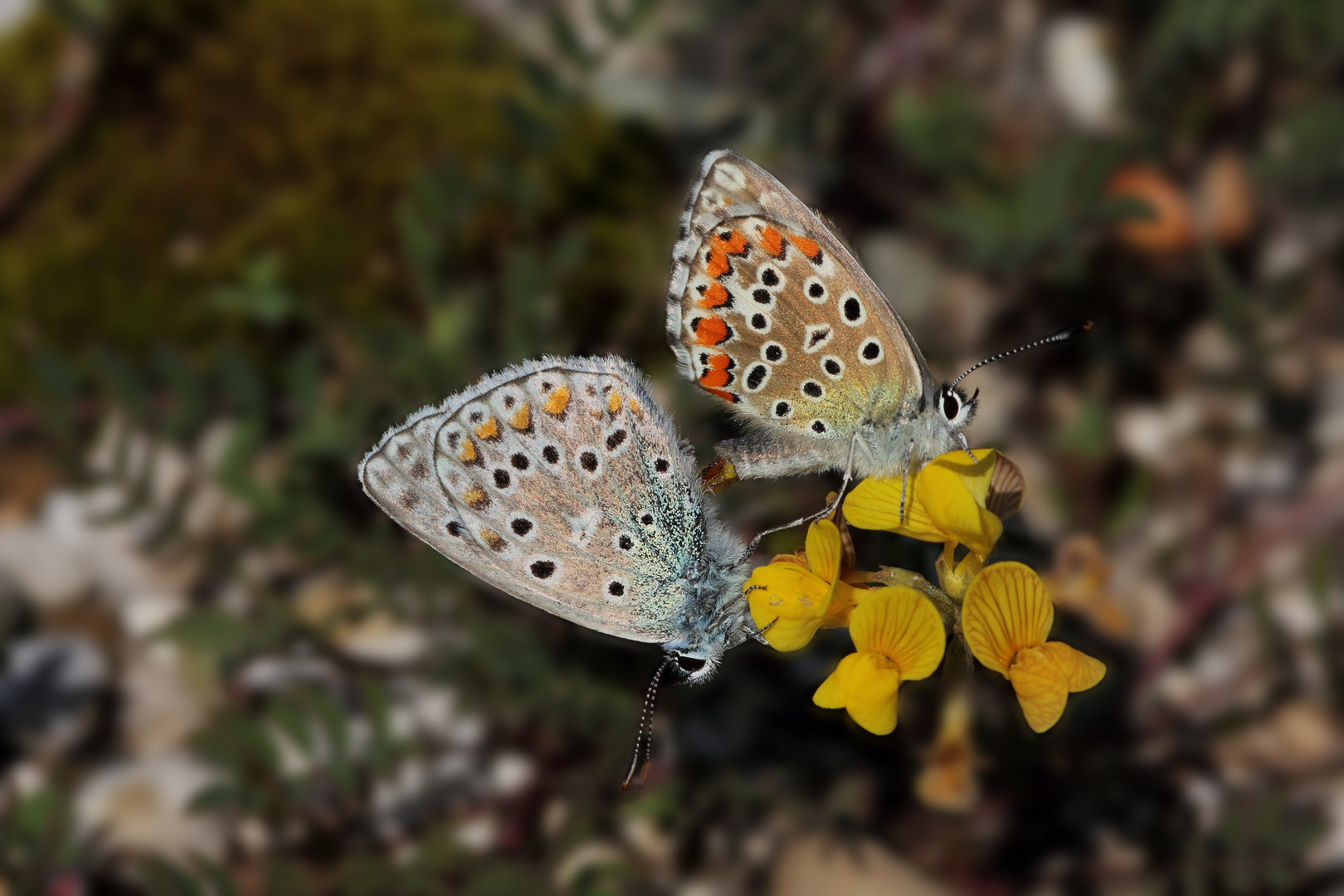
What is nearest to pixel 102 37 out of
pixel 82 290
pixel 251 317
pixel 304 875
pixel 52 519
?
pixel 82 290

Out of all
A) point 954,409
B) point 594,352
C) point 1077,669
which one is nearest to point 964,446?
point 954,409

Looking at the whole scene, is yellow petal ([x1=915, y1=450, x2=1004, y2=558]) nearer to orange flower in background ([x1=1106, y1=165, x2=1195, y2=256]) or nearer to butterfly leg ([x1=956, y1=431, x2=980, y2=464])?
butterfly leg ([x1=956, y1=431, x2=980, y2=464])

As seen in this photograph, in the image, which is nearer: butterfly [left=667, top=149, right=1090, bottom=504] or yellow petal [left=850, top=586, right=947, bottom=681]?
yellow petal [left=850, top=586, right=947, bottom=681]

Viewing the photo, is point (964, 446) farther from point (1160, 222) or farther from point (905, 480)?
point (1160, 222)

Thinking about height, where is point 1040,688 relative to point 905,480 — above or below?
below

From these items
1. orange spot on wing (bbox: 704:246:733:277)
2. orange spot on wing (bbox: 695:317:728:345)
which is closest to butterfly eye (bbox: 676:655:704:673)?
orange spot on wing (bbox: 695:317:728:345)

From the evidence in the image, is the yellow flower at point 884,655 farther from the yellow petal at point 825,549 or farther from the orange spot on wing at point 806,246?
the orange spot on wing at point 806,246

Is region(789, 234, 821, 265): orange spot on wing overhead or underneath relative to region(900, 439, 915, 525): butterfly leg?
overhead
